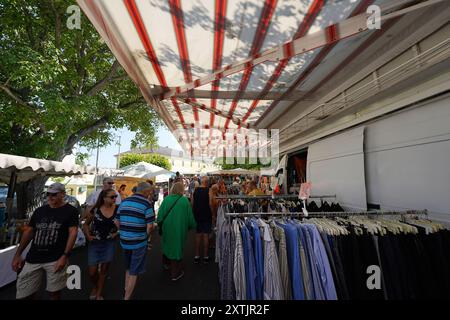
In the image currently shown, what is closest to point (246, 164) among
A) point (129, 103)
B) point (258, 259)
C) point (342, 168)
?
point (129, 103)

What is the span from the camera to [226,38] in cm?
212

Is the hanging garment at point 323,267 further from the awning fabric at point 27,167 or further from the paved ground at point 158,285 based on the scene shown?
the awning fabric at point 27,167

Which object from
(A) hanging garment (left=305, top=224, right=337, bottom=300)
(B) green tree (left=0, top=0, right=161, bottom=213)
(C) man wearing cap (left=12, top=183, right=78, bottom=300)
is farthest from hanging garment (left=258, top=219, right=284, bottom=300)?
(B) green tree (left=0, top=0, right=161, bottom=213)

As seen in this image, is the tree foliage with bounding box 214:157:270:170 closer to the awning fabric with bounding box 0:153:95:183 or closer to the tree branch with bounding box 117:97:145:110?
the tree branch with bounding box 117:97:145:110

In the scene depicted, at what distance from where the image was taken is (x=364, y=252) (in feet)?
6.61

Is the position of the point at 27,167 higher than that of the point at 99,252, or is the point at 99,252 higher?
the point at 27,167

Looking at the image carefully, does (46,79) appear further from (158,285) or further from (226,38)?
(158,285)

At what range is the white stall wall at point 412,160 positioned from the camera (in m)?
2.09

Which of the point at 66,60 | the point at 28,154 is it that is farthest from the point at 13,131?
the point at 66,60

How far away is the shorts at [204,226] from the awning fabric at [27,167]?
4.18 m

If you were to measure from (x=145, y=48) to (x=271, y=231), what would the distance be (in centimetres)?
246

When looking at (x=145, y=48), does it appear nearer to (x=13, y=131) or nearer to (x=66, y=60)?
(x=66, y=60)

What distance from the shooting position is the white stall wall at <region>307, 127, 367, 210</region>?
313 cm

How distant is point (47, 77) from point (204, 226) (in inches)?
206
